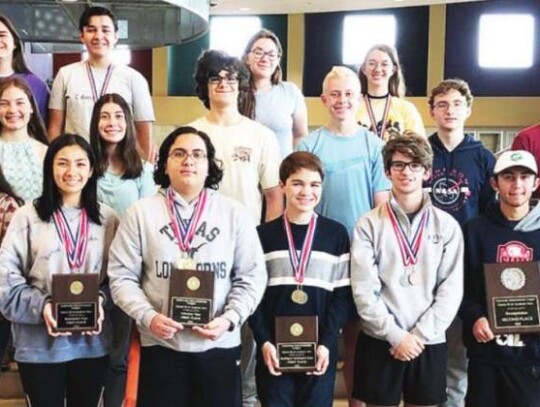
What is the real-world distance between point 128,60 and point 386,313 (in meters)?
12.2

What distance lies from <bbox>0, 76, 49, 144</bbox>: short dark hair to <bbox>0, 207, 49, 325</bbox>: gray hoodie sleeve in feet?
1.96

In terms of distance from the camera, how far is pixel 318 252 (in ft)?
9.05

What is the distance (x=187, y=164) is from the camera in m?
2.63

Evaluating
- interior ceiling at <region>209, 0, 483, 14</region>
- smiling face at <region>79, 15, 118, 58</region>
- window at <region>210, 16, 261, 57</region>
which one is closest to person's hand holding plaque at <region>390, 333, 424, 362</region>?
smiling face at <region>79, 15, 118, 58</region>

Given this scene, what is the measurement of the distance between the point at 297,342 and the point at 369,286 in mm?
362

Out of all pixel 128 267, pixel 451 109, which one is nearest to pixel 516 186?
pixel 451 109

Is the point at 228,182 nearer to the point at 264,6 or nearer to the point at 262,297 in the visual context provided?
the point at 262,297

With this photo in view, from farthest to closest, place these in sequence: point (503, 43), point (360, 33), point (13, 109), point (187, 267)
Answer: point (360, 33)
point (503, 43)
point (13, 109)
point (187, 267)

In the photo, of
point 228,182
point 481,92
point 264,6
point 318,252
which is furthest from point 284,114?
point 481,92

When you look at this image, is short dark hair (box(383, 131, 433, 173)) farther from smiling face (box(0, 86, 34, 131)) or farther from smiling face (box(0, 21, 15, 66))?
smiling face (box(0, 21, 15, 66))

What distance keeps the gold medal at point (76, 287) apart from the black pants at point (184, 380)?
0.34 metres

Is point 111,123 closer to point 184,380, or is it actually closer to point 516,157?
point 184,380

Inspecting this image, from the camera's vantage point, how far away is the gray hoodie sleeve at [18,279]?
261 cm

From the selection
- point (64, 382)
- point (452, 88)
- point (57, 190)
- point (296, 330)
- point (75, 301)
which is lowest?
point (64, 382)
